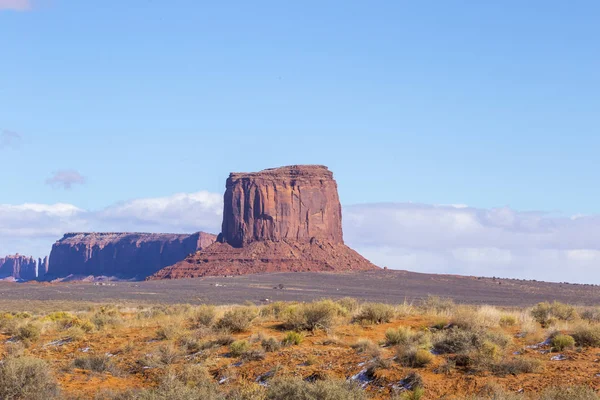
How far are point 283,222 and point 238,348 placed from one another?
115 meters

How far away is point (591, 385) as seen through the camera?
12.7m

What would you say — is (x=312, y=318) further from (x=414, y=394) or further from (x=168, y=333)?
(x=414, y=394)

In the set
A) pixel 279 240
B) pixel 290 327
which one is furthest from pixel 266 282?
pixel 290 327

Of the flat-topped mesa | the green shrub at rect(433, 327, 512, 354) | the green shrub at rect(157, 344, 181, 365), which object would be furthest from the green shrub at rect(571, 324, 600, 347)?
the flat-topped mesa

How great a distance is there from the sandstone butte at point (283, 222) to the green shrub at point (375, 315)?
100308mm

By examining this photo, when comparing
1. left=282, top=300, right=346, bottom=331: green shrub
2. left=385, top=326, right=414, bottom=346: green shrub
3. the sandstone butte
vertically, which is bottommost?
left=385, top=326, right=414, bottom=346: green shrub

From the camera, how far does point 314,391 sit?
41.1 ft

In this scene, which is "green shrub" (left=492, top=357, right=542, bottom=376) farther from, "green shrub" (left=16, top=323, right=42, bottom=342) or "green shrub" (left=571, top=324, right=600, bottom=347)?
"green shrub" (left=16, top=323, right=42, bottom=342)

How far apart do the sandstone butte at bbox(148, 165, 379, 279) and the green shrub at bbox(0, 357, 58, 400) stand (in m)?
106

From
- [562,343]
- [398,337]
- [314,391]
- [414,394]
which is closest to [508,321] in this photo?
[562,343]

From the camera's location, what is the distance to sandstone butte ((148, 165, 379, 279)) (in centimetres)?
12444

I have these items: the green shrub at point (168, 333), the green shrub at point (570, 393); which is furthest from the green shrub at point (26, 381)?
the green shrub at point (570, 393)

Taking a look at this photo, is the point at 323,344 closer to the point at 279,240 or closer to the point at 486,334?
the point at 486,334

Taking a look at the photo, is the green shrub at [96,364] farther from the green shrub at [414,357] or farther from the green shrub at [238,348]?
the green shrub at [414,357]
